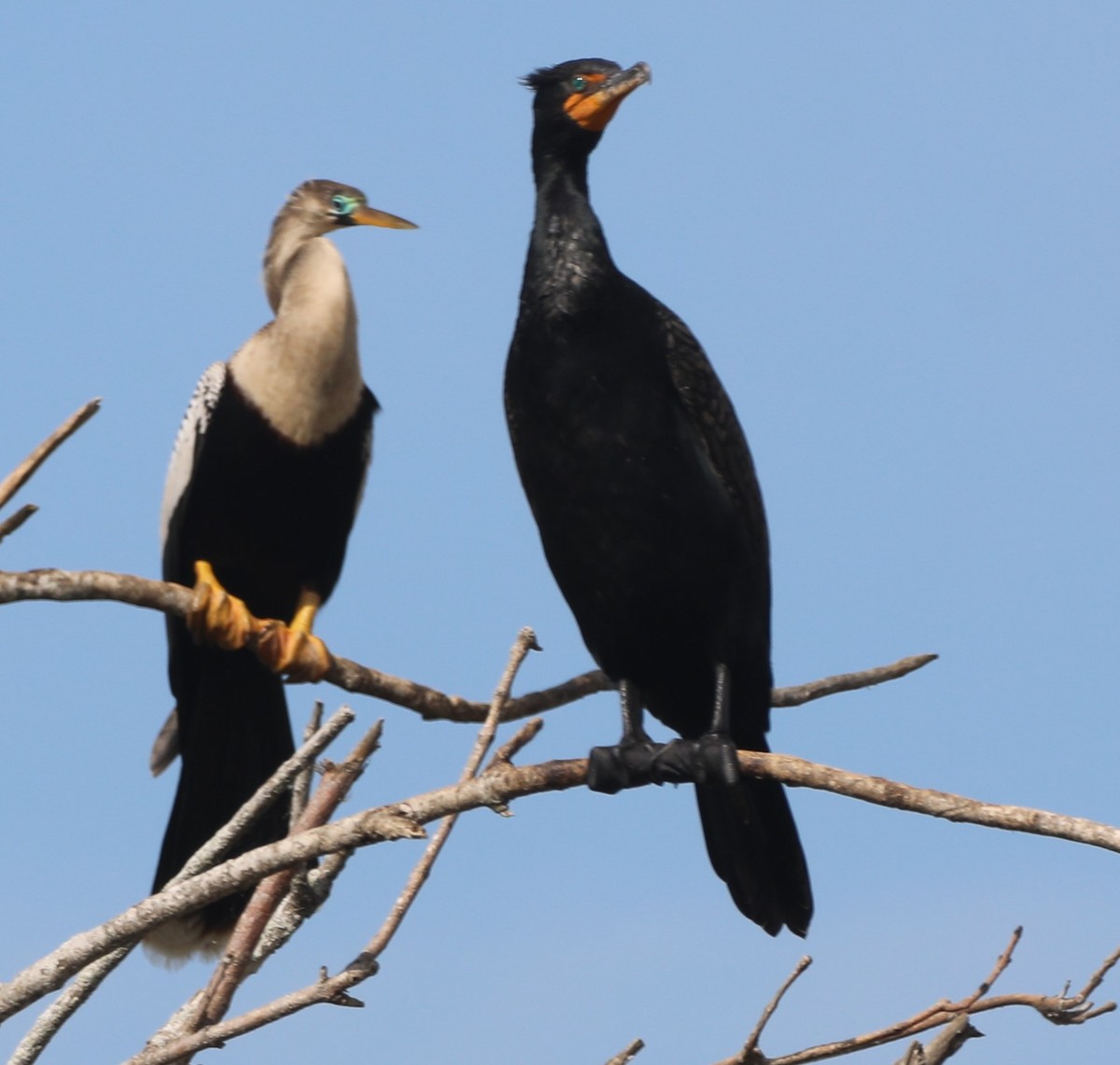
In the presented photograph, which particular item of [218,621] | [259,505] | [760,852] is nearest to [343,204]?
[259,505]

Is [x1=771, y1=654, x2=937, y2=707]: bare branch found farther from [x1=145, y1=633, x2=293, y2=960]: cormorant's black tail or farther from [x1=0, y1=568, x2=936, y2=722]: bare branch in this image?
[x1=145, y1=633, x2=293, y2=960]: cormorant's black tail

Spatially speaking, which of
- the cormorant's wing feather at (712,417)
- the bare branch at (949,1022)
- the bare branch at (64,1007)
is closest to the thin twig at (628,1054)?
the bare branch at (949,1022)

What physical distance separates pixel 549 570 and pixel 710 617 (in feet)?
1.48

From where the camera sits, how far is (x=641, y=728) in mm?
4766

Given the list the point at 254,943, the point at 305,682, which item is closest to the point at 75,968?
the point at 254,943

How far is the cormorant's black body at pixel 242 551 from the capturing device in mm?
6281

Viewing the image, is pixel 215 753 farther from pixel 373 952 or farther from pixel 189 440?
pixel 373 952

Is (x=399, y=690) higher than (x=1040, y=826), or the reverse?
(x=399, y=690)

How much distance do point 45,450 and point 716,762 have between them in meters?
1.75

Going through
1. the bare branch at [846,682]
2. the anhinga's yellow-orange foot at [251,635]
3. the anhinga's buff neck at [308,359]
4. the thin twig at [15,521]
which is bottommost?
the bare branch at [846,682]

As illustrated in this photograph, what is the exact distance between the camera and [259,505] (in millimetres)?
6316

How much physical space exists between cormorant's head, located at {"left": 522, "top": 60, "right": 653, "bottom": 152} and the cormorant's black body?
1.65 meters

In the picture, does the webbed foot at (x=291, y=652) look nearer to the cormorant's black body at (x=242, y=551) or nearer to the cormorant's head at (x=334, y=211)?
the cormorant's black body at (x=242, y=551)

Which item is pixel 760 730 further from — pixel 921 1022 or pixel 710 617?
pixel 921 1022
